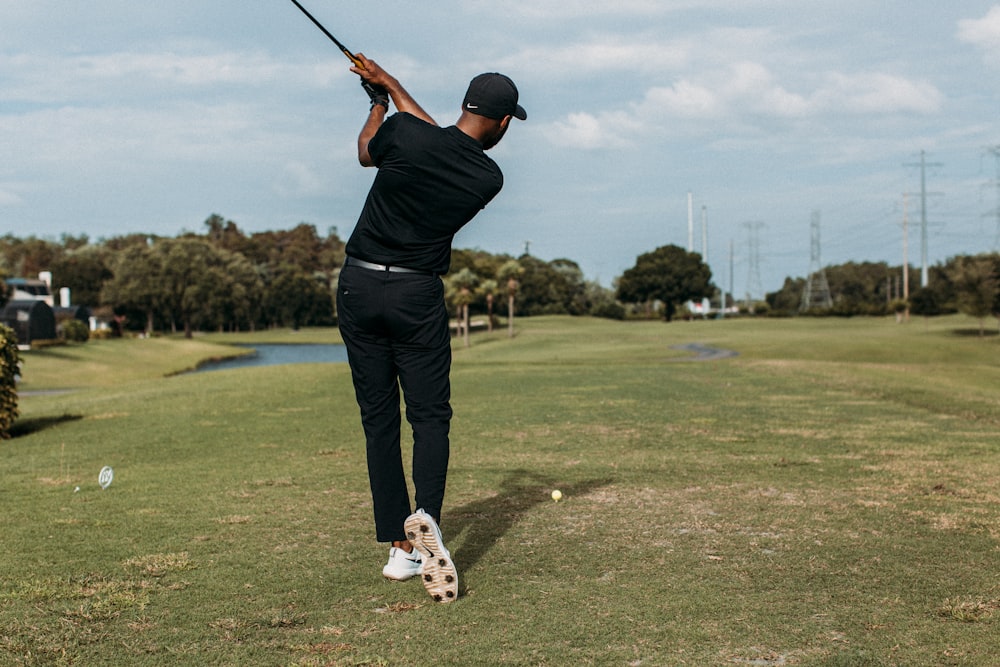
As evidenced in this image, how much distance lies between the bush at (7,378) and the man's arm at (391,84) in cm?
1001

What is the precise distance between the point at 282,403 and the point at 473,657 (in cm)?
1501

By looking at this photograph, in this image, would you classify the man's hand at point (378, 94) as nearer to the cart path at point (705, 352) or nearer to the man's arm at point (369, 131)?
the man's arm at point (369, 131)

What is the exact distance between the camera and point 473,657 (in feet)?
12.4

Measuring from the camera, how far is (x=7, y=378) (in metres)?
13.3

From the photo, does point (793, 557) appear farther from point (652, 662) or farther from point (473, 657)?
point (473, 657)

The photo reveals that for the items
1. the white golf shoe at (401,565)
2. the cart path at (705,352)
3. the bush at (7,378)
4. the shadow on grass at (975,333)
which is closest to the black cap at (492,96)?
the white golf shoe at (401,565)

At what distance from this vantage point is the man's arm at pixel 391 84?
5.13 meters

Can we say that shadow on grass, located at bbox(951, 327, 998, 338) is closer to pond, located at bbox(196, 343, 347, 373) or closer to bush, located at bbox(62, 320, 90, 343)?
pond, located at bbox(196, 343, 347, 373)

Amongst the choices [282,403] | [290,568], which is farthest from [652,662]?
[282,403]

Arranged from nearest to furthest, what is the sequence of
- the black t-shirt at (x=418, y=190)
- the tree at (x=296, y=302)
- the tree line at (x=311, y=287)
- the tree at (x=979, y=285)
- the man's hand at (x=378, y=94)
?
the black t-shirt at (x=418, y=190) → the man's hand at (x=378, y=94) → the tree at (x=979, y=285) → the tree line at (x=311, y=287) → the tree at (x=296, y=302)

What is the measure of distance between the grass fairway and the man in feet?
1.48

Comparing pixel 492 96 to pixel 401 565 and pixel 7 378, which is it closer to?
pixel 401 565

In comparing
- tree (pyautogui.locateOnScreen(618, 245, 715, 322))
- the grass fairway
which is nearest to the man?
the grass fairway

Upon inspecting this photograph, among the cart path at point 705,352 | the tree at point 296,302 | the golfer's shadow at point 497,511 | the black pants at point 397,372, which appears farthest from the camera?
the tree at point 296,302
